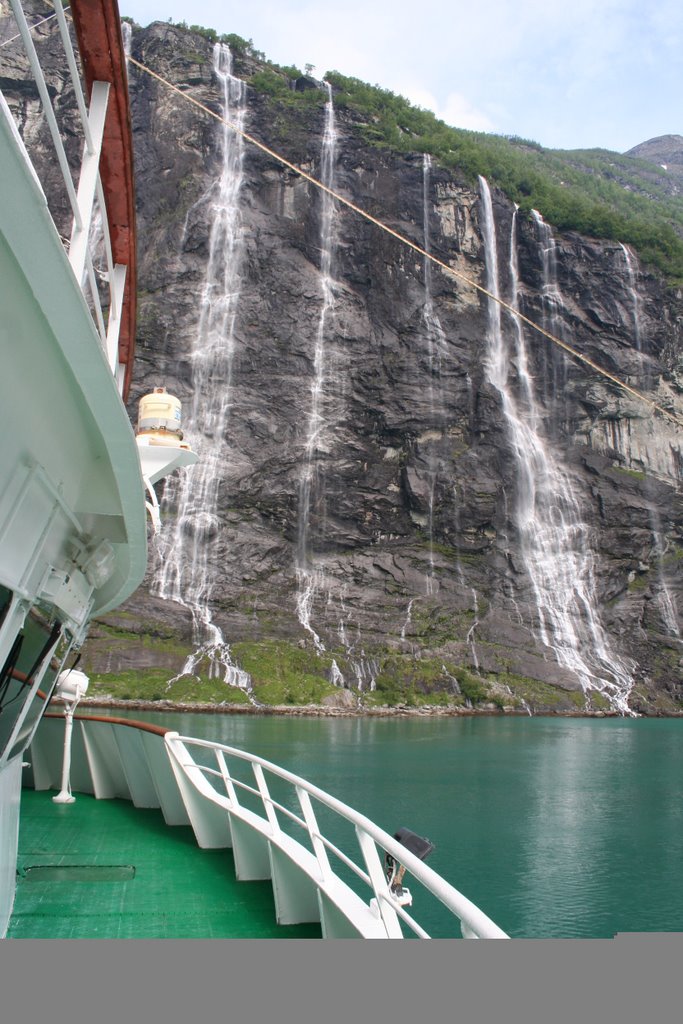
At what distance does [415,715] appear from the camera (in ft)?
140

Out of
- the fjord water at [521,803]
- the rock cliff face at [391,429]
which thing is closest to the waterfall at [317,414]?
the rock cliff face at [391,429]

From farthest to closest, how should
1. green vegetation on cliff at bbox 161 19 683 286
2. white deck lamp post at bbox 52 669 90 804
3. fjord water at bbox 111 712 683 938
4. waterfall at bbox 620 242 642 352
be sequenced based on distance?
1. green vegetation on cliff at bbox 161 19 683 286
2. waterfall at bbox 620 242 642 352
3. fjord water at bbox 111 712 683 938
4. white deck lamp post at bbox 52 669 90 804

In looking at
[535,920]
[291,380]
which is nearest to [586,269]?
[291,380]

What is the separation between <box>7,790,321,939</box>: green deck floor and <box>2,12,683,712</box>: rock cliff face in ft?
110

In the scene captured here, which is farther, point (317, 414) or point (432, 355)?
point (432, 355)

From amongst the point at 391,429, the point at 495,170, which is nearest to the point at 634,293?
the point at 495,170

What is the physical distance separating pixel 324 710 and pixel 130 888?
35271mm

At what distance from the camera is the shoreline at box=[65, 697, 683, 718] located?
36.6 meters

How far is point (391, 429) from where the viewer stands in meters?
52.8

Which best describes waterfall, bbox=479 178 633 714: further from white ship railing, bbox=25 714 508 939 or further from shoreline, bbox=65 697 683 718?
white ship railing, bbox=25 714 508 939

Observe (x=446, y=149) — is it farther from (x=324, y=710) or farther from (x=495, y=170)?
(x=324, y=710)

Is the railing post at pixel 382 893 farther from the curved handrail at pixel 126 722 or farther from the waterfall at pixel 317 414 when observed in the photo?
the waterfall at pixel 317 414

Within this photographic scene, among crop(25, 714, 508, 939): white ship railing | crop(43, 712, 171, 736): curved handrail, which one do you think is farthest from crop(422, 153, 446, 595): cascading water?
crop(43, 712, 171, 736): curved handrail

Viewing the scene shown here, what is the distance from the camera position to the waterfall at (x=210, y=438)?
43.4m
